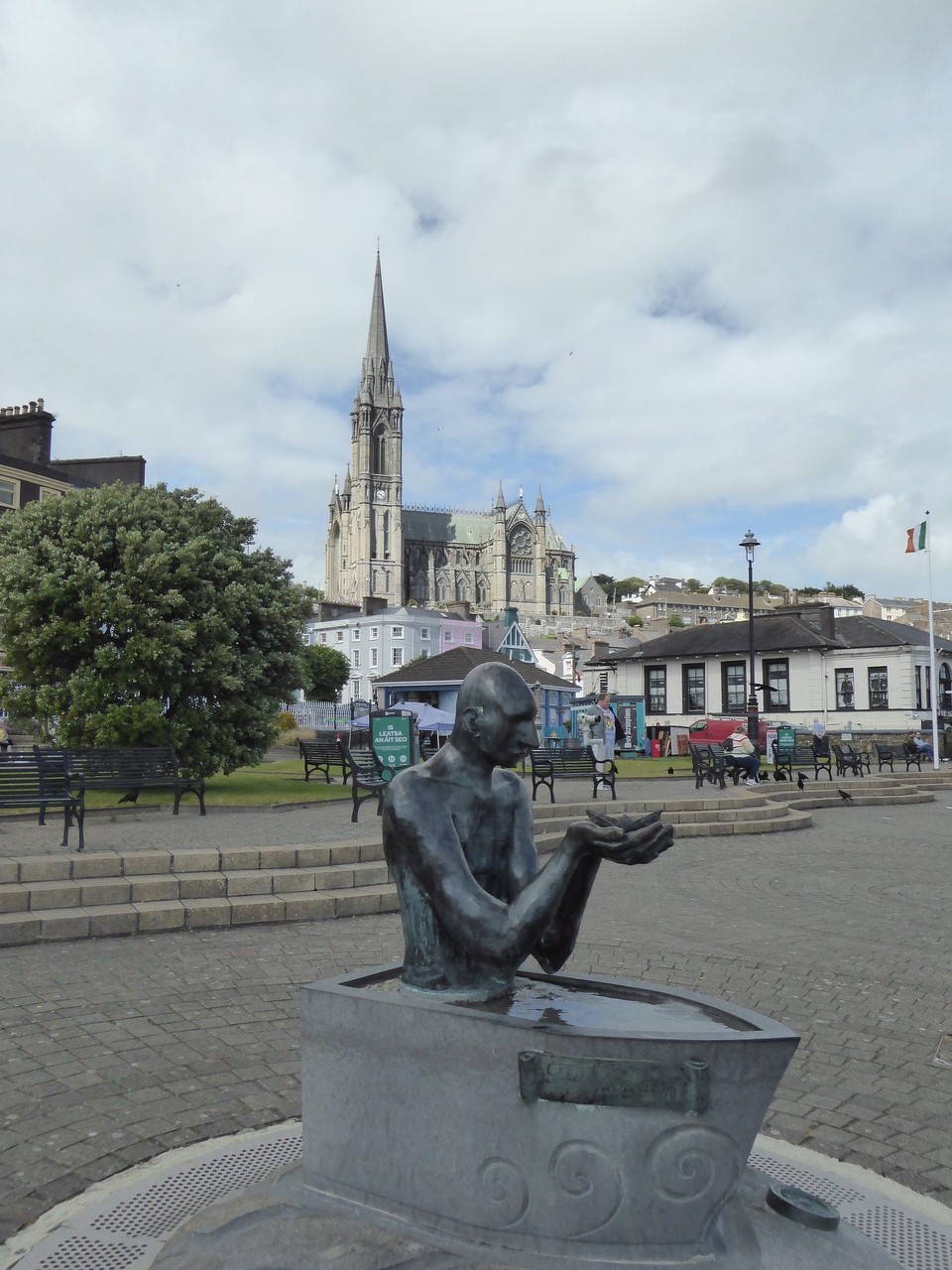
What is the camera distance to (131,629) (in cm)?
1562

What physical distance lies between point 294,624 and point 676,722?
1164 inches

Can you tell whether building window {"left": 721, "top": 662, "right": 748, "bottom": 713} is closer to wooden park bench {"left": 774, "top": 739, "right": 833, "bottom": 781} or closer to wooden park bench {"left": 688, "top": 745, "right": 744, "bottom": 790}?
wooden park bench {"left": 774, "top": 739, "right": 833, "bottom": 781}

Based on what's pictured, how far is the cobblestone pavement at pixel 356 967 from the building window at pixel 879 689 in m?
31.9

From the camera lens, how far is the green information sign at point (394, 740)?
56.9 ft

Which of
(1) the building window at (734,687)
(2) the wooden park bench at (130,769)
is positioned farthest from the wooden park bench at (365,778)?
(1) the building window at (734,687)

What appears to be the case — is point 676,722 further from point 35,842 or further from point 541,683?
point 35,842

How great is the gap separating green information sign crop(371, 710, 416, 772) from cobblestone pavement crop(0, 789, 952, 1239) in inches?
284

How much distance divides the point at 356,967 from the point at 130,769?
7.78 meters

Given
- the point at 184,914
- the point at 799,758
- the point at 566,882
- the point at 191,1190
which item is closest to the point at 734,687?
the point at 799,758

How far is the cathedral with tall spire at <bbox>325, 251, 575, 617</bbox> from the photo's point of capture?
14888 centimetres

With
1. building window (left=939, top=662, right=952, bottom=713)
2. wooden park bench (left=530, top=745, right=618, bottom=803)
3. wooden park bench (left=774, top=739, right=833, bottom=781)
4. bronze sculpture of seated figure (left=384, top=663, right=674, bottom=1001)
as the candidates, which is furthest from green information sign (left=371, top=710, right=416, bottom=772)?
building window (left=939, top=662, right=952, bottom=713)

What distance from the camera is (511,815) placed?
303cm

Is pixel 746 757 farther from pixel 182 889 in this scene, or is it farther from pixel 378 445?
pixel 378 445

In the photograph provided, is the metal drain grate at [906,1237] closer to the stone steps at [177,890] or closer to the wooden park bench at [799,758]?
the stone steps at [177,890]
